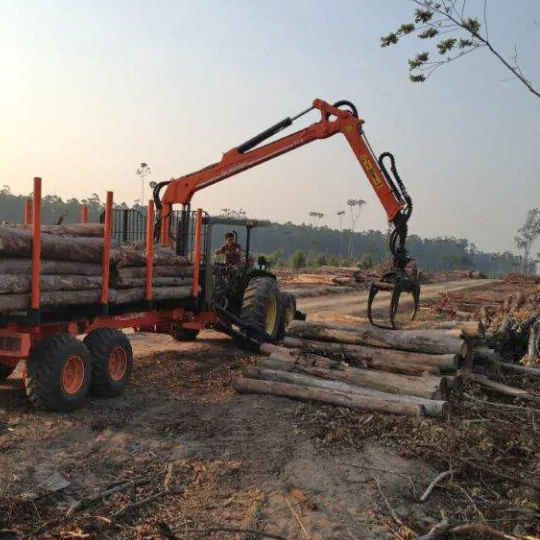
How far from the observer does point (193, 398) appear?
7.38 metres

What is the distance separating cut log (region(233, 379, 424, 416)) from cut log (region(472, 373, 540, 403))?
2.14 meters

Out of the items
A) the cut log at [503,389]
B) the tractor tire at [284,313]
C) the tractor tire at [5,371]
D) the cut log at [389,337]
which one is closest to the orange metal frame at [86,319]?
the tractor tire at [5,371]

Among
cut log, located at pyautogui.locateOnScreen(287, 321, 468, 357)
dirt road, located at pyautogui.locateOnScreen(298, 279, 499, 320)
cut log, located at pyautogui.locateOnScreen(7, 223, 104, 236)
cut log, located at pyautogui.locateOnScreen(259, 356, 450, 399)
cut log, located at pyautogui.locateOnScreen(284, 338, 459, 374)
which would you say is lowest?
dirt road, located at pyautogui.locateOnScreen(298, 279, 499, 320)

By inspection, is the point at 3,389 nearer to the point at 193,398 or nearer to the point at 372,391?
the point at 193,398

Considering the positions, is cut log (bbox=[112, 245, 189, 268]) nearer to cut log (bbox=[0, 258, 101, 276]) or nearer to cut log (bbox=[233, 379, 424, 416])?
cut log (bbox=[0, 258, 101, 276])

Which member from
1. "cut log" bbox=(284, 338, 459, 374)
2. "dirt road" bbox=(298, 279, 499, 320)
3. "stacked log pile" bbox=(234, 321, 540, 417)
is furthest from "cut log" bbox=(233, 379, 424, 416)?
"dirt road" bbox=(298, 279, 499, 320)

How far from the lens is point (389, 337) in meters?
8.58

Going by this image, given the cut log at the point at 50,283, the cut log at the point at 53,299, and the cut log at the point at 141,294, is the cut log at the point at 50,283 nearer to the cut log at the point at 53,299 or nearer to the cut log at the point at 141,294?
the cut log at the point at 53,299

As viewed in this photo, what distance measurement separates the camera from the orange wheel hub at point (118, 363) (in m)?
7.26

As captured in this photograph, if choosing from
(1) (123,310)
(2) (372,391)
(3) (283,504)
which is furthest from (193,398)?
(3) (283,504)

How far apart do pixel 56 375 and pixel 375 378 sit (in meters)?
3.70

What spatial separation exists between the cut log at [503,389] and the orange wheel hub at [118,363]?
4673mm

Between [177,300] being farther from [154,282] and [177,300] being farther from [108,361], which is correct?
[108,361]

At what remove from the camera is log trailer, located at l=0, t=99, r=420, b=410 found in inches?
249
